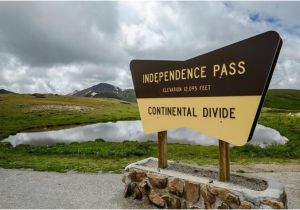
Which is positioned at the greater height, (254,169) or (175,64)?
(175,64)

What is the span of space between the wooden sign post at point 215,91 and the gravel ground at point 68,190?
8.49ft

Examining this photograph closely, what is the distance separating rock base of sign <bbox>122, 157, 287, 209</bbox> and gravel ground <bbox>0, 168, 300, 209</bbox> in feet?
2.37

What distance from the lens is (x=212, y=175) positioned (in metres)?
10.0

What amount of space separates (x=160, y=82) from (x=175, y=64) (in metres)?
0.95

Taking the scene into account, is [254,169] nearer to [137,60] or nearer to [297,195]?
[297,195]

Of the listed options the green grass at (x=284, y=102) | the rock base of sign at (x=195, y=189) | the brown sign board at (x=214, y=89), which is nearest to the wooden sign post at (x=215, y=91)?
the brown sign board at (x=214, y=89)

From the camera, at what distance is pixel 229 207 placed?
318 inches

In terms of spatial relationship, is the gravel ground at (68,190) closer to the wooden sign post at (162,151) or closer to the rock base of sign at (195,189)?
the rock base of sign at (195,189)

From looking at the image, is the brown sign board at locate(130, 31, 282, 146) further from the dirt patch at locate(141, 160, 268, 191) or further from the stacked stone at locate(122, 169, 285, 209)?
the stacked stone at locate(122, 169, 285, 209)

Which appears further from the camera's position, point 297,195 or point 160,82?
point 297,195

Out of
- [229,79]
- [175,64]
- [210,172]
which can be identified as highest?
[175,64]

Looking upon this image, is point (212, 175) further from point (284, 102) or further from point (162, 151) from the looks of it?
point (284, 102)

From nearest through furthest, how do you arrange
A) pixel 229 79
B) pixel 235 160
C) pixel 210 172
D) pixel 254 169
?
pixel 229 79 → pixel 210 172 → pixel 254 169 → pixel 235 160

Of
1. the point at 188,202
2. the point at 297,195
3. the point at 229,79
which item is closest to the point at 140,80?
the point at 229,79
